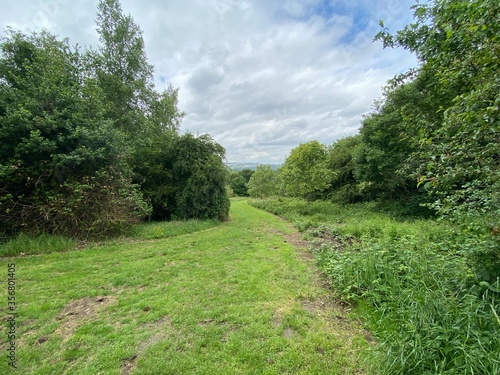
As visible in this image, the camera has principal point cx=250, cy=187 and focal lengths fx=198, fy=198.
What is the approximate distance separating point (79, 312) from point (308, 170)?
44.8 ft

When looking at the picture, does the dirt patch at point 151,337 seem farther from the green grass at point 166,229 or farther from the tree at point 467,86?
the green grass at point 166,229

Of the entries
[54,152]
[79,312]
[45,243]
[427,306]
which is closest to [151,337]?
[79,312]

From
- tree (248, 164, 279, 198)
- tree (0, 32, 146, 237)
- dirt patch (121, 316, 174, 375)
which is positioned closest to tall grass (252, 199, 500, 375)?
dirt patch (121, 316, 174, 375)

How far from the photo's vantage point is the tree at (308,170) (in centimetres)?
1418

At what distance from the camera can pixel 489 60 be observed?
1966 mm

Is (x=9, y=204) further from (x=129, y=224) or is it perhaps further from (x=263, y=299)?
(x=263, y=299)

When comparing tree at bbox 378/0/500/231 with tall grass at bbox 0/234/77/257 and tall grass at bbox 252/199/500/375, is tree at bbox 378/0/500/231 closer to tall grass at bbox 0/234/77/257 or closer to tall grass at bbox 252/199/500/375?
tall grass at bbox 252/199/500/375

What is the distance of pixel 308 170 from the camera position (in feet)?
47.2

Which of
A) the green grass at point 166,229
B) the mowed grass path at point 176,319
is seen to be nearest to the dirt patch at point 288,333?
the mowed grass path at point 176,319

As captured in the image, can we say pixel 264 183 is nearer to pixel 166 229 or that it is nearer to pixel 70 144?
pixel 166 229

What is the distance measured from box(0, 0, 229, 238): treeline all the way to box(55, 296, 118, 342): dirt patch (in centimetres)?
434

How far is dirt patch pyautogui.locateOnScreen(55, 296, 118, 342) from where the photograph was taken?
2592mm

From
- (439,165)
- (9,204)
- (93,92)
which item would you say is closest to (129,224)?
(9,204)

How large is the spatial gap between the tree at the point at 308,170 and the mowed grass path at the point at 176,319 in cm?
981
